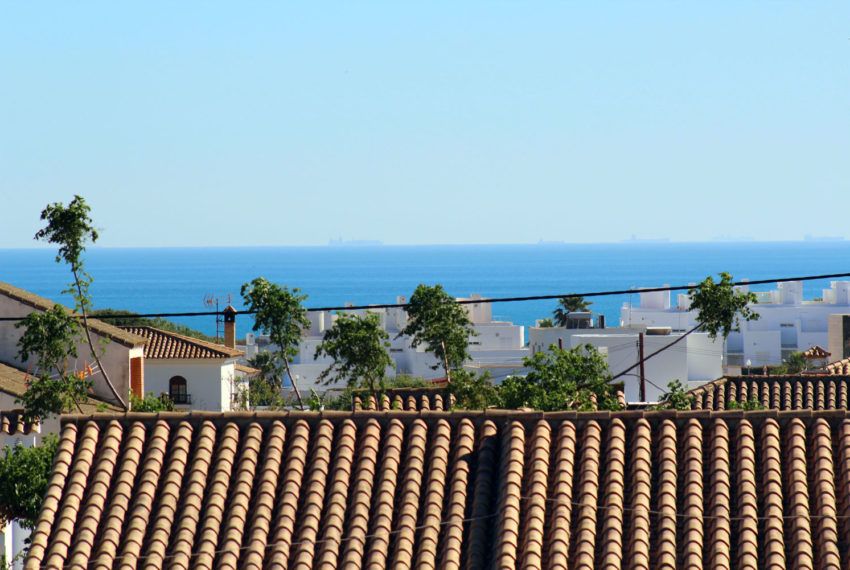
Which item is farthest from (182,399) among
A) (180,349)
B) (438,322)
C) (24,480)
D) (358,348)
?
(24,480)

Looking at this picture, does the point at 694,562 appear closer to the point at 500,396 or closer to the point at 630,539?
the point at 630,539

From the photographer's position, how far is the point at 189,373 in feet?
163

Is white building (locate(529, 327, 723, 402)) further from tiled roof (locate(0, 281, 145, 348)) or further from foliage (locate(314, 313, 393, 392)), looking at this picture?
tiled roof (locate(0, 281, 145, 348))

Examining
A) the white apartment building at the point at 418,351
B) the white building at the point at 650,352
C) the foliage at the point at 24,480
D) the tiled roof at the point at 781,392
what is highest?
the tiled roof at the point at 781,392

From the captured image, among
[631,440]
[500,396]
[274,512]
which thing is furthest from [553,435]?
[500,396]

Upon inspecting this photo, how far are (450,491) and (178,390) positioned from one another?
120 feet

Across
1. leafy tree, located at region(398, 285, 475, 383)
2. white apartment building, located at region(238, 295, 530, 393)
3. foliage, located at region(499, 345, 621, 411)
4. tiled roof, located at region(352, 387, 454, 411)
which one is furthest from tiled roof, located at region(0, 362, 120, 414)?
white apartment building, located at region(238, 295, 530, 393)

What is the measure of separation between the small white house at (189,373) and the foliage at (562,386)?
2268cm

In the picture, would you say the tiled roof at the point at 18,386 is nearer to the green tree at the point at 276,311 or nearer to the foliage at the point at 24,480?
the green tree at the point at 276,311

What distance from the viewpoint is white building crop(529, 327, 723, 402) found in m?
65.1

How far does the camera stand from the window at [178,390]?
49062 mm

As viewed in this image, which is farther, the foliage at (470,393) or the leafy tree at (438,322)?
the leafy tree at (438,322)

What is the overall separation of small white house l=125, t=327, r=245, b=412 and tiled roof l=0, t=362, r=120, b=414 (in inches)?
444

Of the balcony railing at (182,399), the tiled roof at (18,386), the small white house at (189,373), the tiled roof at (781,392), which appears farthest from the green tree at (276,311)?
the balcony railing at (182,399)
